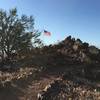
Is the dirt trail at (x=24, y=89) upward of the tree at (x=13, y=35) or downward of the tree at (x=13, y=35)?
downward

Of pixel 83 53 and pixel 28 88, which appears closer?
pixel 28 88

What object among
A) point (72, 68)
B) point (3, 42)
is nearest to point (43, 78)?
point (72, 68)

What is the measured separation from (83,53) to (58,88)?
18523 mm

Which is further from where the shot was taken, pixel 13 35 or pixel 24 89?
pixel 13 35

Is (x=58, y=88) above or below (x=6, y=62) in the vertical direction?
below

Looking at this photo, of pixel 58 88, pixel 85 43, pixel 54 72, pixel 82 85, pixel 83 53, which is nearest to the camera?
pixel 58 88

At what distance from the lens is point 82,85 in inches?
1416

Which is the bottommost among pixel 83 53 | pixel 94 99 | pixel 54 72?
pixel 94 99

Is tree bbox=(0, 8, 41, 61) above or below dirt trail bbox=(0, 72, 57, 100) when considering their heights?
above

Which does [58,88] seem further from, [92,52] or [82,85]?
[92,52]

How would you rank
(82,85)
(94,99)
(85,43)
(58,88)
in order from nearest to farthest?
(94,99) < (58,88) < (82,85) < (85,43)

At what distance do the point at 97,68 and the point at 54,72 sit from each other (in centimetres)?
733

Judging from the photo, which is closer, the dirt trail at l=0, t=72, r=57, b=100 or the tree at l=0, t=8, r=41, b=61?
the dirt trail at l=0, t=72, r=57, b=100

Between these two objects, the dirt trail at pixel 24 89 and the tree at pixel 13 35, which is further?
the tree at pixel 13 35
